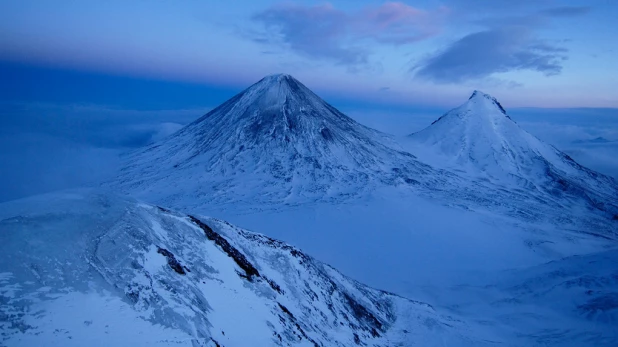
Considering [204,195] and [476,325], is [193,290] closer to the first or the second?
[476,325]

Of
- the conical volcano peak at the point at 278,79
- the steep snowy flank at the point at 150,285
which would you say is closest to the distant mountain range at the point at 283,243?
the steep snowy flank at the point at 150,285

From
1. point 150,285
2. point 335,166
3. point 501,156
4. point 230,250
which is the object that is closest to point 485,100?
point 501,156

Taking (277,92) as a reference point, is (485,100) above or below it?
above

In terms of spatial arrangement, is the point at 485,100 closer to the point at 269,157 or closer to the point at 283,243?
the point at 269,157

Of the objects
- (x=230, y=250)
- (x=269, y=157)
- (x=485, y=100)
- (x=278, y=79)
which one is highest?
(x=485, y=100)

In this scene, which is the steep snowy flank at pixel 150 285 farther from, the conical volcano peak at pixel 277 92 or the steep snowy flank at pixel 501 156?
the steep snowy flank at pixel 501 156

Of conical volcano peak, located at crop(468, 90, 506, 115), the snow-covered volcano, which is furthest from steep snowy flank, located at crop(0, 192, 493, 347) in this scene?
conical volcano peak, located at crop(468, 90, 506, 115)

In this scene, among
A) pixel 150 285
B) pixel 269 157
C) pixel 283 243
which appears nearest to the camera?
pixel 150 285
